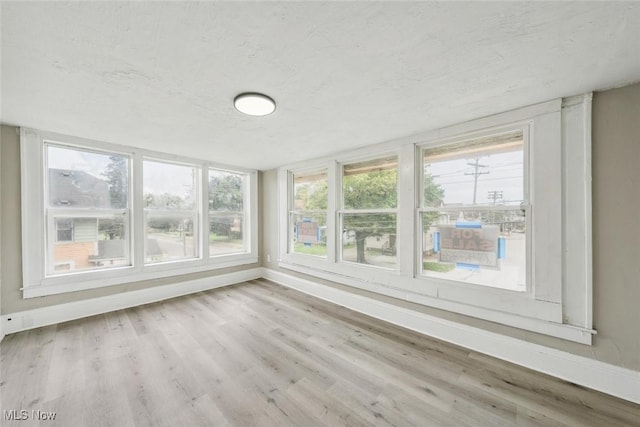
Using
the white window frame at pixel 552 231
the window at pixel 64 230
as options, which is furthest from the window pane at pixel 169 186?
the white window frame at pixel 552 231

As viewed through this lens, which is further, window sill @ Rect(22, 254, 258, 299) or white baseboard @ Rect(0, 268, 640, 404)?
window sill @ Rect(22, 254, 258, 299)

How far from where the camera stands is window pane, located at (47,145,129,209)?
2891 millimetres

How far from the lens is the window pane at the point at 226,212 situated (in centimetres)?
430

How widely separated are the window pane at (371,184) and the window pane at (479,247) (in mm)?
617

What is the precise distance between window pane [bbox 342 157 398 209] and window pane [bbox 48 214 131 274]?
3.37 meters

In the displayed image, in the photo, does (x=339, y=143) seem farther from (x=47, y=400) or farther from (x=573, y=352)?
(x=47, y=400)

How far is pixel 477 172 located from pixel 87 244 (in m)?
4.91

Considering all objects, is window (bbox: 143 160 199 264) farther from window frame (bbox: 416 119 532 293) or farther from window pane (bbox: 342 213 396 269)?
window frame (bbox: 416 119 532 293)

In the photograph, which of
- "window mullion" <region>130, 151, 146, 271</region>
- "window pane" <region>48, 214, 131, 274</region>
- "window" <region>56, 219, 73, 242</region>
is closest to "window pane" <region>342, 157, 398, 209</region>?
"window mullion" <region>130, 151, 146, 271</region>

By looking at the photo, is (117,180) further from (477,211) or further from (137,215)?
(477,211)

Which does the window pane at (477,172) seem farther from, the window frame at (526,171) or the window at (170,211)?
the window at (170,211)

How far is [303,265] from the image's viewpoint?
13.3ft

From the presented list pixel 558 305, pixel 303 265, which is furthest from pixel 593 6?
pixel 303 265

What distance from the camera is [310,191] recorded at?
163 inches
